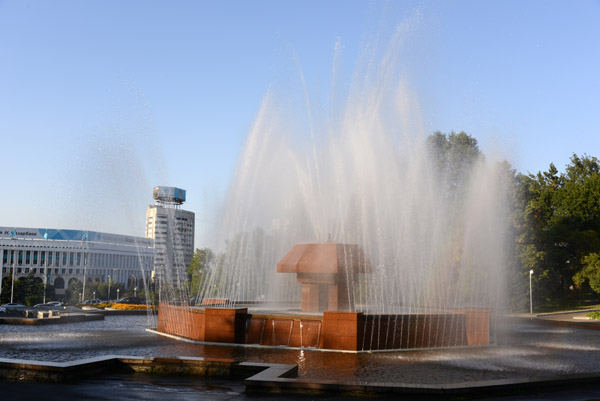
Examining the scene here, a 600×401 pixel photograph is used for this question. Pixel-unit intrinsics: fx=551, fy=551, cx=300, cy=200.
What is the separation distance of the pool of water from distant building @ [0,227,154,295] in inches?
4646

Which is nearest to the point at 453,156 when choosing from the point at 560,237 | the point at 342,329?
the point at 560,237

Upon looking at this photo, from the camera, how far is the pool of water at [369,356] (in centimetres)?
1208

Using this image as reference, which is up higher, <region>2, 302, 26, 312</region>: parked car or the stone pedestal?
the stone pedestal

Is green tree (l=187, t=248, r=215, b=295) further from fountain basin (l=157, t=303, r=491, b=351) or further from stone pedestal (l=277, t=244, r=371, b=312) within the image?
fountain basin (l=157, t=303, r=491, b=351)

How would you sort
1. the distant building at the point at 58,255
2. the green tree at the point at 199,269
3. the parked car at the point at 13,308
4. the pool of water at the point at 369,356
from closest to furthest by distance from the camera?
the pool of water at the point at 369,356
the parked car at the point at 13,308
the green tree at the point at 199,269
the distant building at the point at 58,255

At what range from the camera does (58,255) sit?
144 meters

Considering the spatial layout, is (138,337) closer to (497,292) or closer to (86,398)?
(86,398)

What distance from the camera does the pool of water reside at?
12078 mm

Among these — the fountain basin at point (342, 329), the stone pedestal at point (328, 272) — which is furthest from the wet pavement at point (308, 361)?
the stone pedestal at point (328, 272)

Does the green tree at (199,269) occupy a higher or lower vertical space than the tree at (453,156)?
lower

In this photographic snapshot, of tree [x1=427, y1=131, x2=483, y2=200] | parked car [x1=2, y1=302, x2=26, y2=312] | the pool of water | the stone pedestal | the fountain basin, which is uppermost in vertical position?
tree [x1=427, y1=131, x2=483, y2=200]

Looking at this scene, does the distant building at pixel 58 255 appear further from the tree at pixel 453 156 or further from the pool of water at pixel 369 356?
the pool of water at pixel 369 356

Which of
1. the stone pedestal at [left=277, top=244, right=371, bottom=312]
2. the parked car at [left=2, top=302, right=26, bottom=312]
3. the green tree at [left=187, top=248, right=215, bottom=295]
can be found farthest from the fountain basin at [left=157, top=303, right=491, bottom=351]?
the green tree at [left=187, top=248, right=215, bottom=295]

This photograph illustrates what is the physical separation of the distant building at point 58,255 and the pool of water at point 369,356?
118 metres
